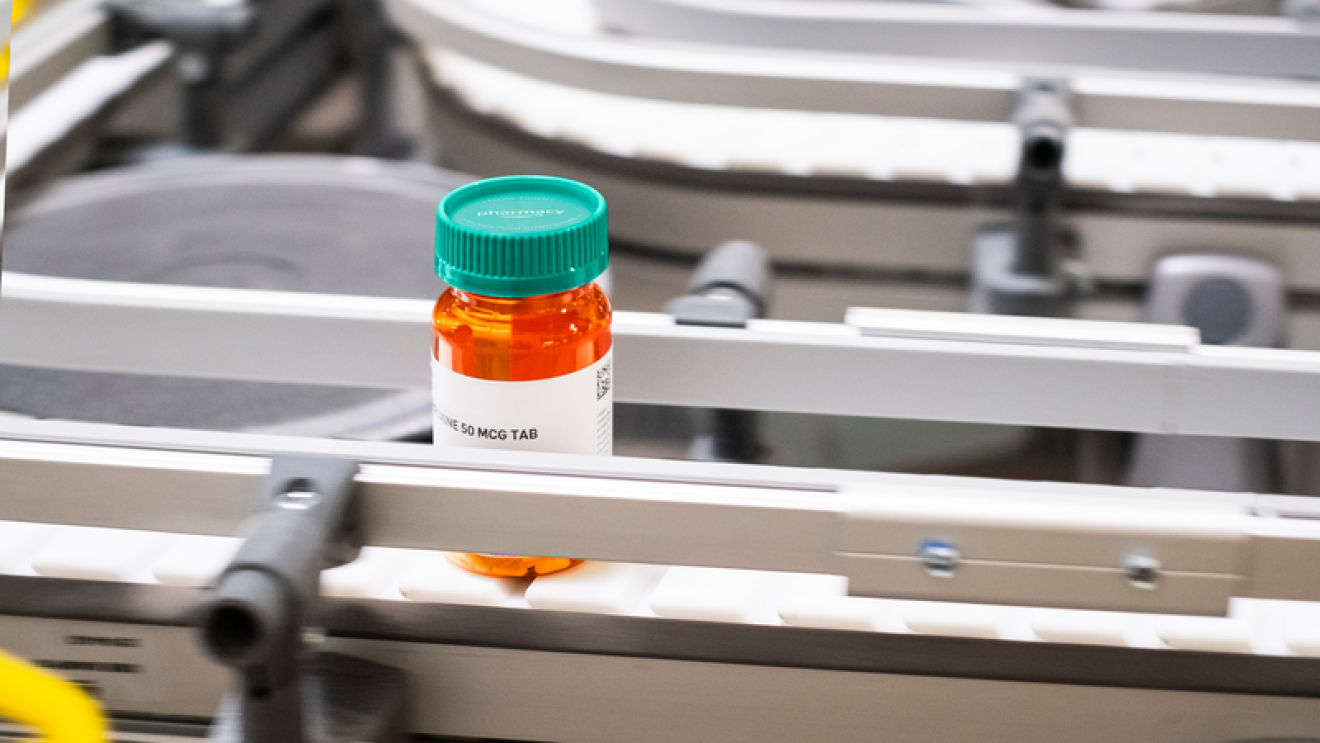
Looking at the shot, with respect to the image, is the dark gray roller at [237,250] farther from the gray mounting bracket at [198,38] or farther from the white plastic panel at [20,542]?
the gray mounting bracket at [198,38]

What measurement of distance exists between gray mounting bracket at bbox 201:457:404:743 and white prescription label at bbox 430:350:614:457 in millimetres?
48

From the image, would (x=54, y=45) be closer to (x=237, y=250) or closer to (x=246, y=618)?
(x=237, y=250)

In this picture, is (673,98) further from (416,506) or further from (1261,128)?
(416,506)

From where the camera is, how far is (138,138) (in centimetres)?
124

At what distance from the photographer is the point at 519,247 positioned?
0.43m

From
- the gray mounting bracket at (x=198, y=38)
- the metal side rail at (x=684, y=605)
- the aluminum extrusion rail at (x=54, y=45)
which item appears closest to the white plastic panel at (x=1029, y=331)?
the metal side rail at (x=684, y=605)

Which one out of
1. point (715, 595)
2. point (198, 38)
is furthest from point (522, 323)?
point (198, 38)

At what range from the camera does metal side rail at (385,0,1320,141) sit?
2.98ft

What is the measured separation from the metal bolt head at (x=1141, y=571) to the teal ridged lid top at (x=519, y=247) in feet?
0.74

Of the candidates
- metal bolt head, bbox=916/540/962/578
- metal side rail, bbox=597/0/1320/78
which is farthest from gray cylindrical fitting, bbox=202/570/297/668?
metal side rail, bbox=597/0/1320/78

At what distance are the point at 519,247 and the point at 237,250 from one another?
516 millimetres

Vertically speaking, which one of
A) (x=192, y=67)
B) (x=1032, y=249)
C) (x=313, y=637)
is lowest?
(x=313, y=637)

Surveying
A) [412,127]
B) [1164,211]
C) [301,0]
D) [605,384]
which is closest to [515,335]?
[605,384]

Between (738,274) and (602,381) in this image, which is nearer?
(602,381)
